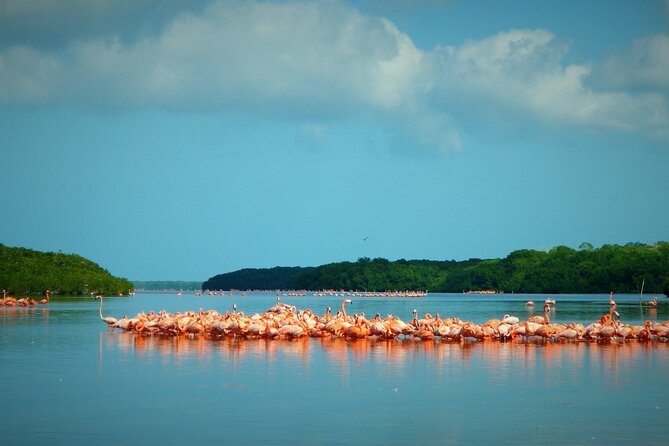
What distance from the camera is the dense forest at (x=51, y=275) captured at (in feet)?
250

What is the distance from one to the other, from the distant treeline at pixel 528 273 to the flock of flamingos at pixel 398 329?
2768 inches

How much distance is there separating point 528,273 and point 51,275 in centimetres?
7762

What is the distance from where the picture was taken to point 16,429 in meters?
13.6

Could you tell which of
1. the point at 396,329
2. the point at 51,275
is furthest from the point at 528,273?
the point at 396,329

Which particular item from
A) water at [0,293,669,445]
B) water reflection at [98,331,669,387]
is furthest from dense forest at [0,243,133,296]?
water at [0,293,669,445]

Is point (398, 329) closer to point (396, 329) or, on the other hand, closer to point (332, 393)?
point (396, 329)

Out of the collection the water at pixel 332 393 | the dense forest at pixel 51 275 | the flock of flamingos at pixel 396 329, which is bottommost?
the water at pixel 332 393

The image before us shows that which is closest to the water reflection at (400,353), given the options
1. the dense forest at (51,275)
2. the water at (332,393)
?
the water at (332,393)

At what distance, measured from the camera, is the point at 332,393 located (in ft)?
57.1

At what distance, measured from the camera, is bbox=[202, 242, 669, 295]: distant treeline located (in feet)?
390

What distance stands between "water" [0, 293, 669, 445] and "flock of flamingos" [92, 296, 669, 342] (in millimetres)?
1251

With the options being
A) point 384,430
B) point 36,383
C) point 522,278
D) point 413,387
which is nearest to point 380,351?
point 413,387

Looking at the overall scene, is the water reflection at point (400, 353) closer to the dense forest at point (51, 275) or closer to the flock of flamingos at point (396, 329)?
the flock of flamingos at point (396, 329)

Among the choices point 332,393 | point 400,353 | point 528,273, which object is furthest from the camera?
point 528,273
